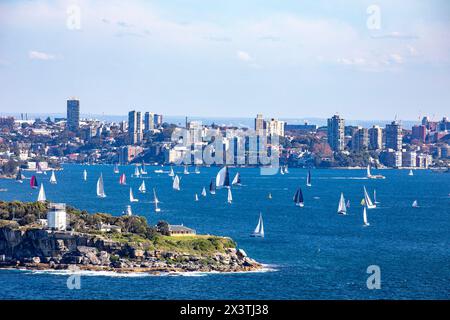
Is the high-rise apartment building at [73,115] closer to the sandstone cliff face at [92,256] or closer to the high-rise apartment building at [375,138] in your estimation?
the high-rise apartment building at [375,138]

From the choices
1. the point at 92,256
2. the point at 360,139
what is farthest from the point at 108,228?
the point at 360,139

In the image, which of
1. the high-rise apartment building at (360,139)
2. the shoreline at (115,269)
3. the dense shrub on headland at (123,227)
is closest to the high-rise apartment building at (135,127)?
the high-rise apartment building at (360,139)

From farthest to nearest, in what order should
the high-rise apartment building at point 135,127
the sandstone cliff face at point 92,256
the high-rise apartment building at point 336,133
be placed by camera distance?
the high-rise apartment building at point 135,127 → the high-rise apartment building at point 336,133 → the sandstone cliff face at point 92,256
